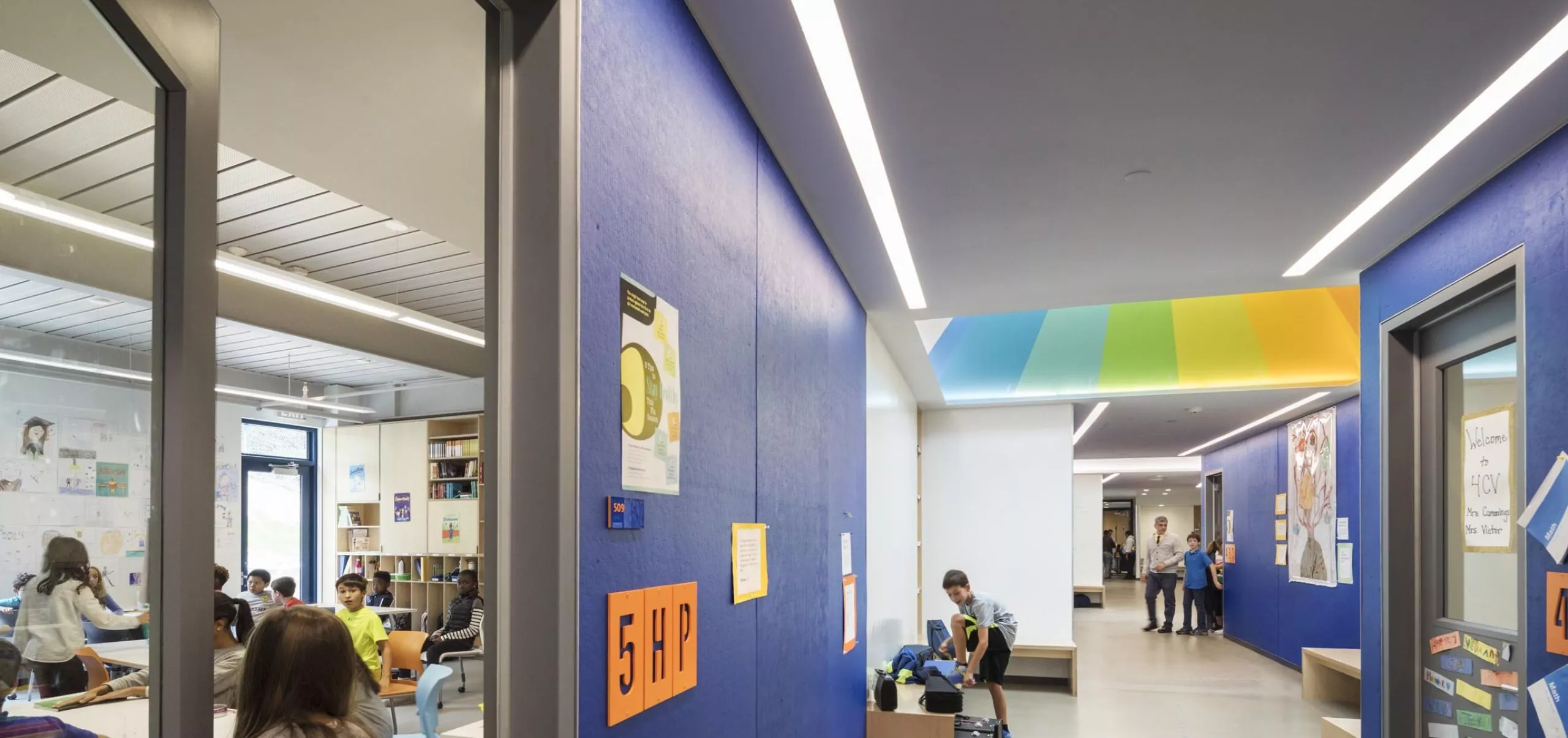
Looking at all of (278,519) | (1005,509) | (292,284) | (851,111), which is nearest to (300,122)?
(851,111)

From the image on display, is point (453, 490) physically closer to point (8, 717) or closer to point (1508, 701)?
point (1508, 701)

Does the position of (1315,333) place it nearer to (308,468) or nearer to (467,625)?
(467,625)

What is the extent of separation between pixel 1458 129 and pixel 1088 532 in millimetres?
19440

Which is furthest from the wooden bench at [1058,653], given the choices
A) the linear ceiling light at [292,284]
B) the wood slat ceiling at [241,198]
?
the linear ceiling light at [292,284]

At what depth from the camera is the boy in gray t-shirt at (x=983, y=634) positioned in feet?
24.5

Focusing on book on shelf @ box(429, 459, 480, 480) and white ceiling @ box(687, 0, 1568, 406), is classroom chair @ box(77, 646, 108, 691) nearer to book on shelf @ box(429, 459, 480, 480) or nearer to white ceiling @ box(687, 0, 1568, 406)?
white ceiling @ box(687, 0, 1568, 406)

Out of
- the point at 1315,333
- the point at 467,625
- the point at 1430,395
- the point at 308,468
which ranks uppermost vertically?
the point at 1315,333

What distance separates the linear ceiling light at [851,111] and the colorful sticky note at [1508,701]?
2.88 meters

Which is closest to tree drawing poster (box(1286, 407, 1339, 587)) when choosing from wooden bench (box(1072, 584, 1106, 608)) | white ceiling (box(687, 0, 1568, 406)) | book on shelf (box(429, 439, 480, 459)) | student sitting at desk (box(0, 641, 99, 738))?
white ceiling (box(687, 0, 1568, 406))

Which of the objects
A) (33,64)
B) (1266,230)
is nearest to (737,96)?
(33,64)

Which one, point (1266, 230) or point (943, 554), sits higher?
point (1266, 230)

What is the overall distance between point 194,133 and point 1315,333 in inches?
380

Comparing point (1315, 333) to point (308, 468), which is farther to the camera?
point (308, 468)

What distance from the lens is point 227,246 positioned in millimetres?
6035
